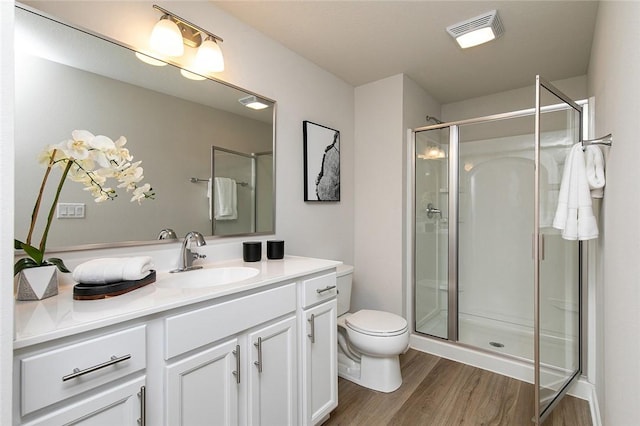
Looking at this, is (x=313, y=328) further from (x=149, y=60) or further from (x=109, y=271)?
(x=149, y=60)

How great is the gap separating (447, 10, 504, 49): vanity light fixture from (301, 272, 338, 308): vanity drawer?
176cm

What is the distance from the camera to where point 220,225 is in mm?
1802

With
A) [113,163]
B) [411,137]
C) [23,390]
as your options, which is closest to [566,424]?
[411,137]

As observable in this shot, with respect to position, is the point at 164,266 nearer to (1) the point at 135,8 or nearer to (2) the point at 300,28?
(1) the point at 135,8

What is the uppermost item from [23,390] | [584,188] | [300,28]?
[300,28]

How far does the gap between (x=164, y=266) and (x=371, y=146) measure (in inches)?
79.6

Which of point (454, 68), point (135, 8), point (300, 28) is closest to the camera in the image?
point (135, 8)

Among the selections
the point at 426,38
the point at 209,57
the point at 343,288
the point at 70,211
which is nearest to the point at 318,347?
the point at 343,288

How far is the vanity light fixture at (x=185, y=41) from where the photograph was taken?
146 cm

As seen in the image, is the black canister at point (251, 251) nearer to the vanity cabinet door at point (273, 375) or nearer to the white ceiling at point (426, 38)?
the vanity cabinet door at point (273, 375)

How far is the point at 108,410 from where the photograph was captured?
88 centimetres

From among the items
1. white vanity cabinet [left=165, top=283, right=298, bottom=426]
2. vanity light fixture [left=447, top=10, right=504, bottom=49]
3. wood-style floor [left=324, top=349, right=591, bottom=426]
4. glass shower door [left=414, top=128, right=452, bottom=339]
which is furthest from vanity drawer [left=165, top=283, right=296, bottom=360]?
vanity light fixture [left=447, top=10, right=504, bottom=49]

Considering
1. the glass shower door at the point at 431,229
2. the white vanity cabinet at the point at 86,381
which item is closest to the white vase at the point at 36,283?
the white vanity cabinet at the point at 86,381

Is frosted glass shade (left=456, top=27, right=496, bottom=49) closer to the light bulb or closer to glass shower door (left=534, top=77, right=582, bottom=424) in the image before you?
glass shower door (left=534, top=77, right=582, bottom=424)
